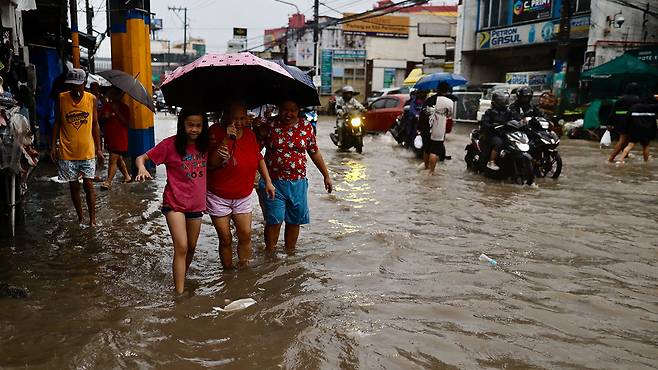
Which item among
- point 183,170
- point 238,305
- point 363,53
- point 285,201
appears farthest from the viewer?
point 363,53

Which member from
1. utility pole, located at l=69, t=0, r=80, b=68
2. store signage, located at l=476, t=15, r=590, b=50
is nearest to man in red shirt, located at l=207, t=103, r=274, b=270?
utility pole, located at l=69, t=0, r=80, b=68

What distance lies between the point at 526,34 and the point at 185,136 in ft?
88.2

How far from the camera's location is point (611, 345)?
10.7ft

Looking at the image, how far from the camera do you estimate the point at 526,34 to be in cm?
2755

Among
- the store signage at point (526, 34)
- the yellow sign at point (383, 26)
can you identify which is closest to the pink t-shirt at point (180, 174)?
the store signage at point (526, 34)

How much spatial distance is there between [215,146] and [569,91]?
78.2 ft

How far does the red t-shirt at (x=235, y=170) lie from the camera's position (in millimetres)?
4246

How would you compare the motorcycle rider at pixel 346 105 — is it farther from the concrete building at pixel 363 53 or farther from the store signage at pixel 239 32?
the store signage at pixel 239 32

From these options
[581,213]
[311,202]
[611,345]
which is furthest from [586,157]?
[611,345]

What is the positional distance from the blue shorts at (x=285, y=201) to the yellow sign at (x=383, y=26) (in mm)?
42974

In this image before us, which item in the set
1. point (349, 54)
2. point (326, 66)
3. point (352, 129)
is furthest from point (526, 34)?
point (326, 66)

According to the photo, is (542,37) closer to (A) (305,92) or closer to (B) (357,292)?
(A) (305,92)

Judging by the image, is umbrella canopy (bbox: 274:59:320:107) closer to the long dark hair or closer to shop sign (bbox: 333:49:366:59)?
the long dark hair

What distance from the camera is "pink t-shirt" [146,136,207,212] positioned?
3947 millimetres
